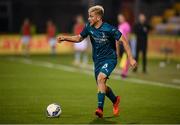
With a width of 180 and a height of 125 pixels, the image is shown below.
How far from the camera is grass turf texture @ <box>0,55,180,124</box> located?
14164 mm

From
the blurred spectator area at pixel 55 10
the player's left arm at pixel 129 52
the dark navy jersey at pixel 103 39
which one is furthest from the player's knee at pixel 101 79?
the blurred spectator area at pixel 55 10

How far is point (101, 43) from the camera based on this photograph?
557 inches

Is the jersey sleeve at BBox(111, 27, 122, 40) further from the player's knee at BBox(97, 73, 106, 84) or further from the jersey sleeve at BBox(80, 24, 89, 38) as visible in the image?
the player's knee at BBox(97, 73, 106, 84)

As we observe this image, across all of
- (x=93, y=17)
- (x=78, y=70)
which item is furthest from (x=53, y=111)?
(x=78, y=70)

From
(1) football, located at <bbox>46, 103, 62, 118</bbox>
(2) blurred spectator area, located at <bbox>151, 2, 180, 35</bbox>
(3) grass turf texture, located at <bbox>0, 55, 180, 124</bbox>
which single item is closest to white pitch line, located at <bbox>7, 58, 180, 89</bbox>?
(3) grass turf texture, located at <bbox>0, 55, 180, 124</bbox>

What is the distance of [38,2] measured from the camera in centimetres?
5394

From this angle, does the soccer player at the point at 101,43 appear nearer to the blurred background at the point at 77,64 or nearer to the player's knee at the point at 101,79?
the player's knee at the point at 101,79

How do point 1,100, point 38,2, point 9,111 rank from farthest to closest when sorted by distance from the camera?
point 38,2, point 1,100, point 9,111

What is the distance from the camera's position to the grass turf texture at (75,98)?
1416cm

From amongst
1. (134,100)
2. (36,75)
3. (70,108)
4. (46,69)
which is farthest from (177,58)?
(70,108)

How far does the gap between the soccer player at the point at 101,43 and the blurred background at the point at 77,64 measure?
790 mm

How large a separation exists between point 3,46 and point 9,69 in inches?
451

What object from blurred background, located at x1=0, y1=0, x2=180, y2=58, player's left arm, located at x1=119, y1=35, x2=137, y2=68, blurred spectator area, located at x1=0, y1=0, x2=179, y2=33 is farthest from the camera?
blurred spectator area, located at x1=0, y1=0, x2=179, y2=33

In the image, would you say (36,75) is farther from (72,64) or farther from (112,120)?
(112,120)
